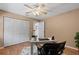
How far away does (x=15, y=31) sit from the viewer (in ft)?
6.82

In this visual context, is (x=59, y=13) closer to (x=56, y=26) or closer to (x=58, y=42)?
(x=56, y=26)

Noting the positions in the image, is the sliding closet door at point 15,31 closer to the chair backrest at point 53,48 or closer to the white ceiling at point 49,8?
the white ceiling at point 49,8

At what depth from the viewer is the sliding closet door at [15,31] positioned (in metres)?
→ 2.01

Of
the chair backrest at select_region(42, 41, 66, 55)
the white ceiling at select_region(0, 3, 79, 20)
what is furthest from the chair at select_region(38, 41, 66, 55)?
the white ceiling at select_region(0, 3, 79, 20)

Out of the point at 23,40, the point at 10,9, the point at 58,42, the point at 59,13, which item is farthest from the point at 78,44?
the point at 10,9

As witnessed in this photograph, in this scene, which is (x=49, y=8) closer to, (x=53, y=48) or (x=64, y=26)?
(x=64, y=26)

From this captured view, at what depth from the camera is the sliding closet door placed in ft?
6.60

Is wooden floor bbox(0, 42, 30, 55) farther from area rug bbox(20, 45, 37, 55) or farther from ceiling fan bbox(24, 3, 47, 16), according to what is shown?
ceiling fan bbox(24, 3, 47, 16)

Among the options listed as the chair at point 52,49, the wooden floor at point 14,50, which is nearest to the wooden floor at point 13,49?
the wooden floor at point 14,50

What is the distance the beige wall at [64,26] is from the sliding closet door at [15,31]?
0.36 m

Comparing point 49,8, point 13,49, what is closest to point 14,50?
point 13,49

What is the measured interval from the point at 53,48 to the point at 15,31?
692 millimetres

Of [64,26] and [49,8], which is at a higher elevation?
[49,8]

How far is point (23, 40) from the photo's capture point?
2064 millimetres
